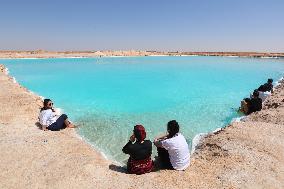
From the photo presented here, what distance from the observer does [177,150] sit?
8867mm

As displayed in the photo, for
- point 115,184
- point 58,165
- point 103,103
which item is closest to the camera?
point 115,184

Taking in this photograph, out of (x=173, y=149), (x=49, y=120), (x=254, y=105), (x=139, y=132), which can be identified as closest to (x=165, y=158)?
(x=173, y=149)

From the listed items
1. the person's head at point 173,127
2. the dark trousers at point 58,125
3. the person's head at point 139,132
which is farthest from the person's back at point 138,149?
the dark trousers at point 58,125

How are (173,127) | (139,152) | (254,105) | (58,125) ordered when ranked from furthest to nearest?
(254,105) → (58,125) → (173,127) → (139,152)

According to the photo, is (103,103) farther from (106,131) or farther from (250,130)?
(250,130)

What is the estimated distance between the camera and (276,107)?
1769 centimetres

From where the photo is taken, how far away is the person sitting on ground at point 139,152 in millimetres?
8591

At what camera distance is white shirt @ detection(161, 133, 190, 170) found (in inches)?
346

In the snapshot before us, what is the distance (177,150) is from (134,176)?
135 centimetres

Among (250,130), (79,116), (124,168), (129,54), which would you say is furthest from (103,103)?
(129,54)

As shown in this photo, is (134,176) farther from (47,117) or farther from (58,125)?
(47,117)

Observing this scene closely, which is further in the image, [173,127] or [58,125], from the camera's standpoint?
[58,125]

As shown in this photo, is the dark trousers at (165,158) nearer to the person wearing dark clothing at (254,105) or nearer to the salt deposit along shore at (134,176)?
the salt deposit along shore at (134,176)

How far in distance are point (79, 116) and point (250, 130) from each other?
982 cm
